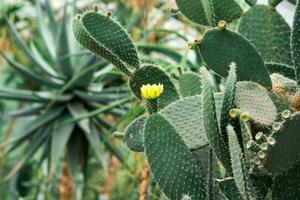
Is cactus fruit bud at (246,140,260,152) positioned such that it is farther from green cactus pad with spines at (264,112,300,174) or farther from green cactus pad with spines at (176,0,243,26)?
green cactus pad with spines at (176,0,243,26)

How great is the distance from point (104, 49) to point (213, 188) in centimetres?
24

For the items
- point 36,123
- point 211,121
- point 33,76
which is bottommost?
point 36,123

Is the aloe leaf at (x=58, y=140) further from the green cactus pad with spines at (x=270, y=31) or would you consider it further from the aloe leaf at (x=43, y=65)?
the green cactus pad with spines at (x=270, y=31)

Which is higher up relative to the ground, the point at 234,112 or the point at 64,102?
the point at 234,112

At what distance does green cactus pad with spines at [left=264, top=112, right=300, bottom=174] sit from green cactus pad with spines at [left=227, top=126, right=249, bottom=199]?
2.0 inches

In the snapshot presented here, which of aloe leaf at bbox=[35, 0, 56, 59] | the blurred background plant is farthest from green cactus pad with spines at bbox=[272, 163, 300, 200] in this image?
aloe leaf at bbox=[35, 0, 56, 59]

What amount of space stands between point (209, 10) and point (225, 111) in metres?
0.23

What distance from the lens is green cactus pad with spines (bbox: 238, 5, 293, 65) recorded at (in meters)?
0.96

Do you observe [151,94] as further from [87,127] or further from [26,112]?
[26,112]

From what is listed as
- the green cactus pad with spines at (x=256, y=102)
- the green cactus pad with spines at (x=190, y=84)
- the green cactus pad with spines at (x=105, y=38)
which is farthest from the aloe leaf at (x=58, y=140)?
the green cactus pad with spines at (x=256, y=102)

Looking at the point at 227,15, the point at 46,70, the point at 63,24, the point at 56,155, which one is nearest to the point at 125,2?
the point at 63,24

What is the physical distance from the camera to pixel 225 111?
0.75m

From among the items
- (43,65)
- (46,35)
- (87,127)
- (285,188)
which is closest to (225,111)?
(285,188)

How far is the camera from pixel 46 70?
2729 millimetres
